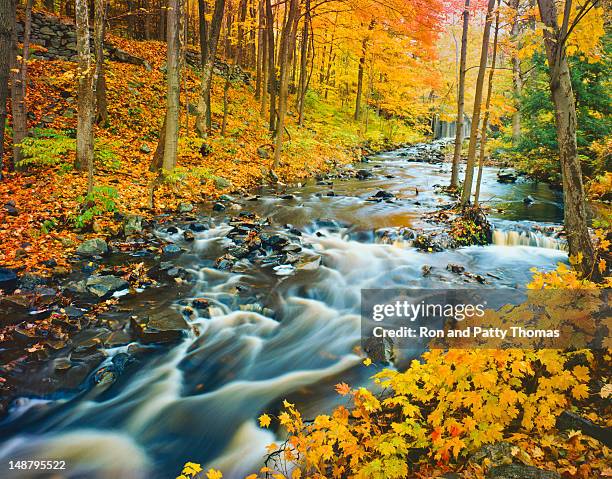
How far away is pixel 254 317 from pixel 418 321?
2971 mm

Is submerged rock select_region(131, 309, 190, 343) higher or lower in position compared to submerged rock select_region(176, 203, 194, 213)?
lower

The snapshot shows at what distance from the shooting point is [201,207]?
11.9 metres

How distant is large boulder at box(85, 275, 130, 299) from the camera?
684 cm

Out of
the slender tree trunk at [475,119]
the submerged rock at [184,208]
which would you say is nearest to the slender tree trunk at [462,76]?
the slender tree trunk at [475,119]

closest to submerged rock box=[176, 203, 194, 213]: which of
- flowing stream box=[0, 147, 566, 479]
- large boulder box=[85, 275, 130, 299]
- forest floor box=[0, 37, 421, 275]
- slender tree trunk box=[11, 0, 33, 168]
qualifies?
forest floor box=[0, 37, 421, 275]

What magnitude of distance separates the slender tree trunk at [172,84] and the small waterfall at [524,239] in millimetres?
9496

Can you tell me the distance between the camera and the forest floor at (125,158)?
27.1 feet

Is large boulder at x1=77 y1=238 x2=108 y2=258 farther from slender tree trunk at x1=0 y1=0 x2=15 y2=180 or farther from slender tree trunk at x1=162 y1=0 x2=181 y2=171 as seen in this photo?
slender tree trunk at x1=162 y1=0 x2=181 y2=171

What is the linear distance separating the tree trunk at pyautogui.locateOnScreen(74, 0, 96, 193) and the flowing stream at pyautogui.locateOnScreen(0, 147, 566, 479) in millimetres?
2623

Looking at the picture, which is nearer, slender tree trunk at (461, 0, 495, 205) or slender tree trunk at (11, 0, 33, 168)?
slender tree trunk at (461, 0, 495, 205)

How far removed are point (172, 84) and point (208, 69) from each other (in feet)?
13.8

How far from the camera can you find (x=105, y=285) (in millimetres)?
6992

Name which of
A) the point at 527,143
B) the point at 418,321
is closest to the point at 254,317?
the point at 418,321

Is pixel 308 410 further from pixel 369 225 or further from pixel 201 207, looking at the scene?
pixel 201 207
